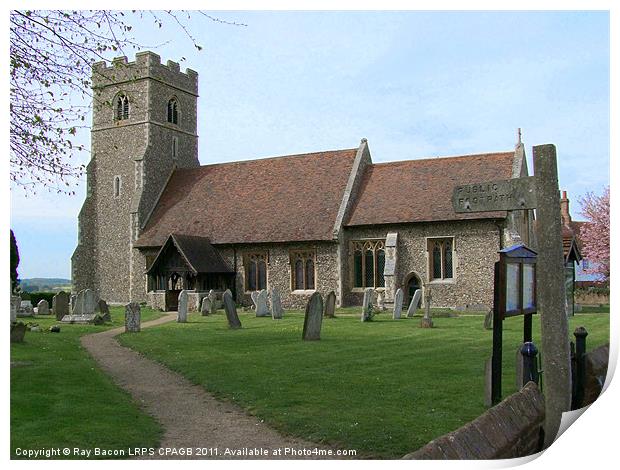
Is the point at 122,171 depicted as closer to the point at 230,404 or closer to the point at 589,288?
the point at 589,288

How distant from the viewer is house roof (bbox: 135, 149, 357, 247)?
23.5 metres

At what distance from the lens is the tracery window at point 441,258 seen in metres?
21.5

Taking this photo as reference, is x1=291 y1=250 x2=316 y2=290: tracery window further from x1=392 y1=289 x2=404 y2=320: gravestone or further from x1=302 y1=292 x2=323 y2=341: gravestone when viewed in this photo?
x1=302 y1=292 x2=323 y2=341: gravestone

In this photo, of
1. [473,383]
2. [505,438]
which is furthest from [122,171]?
[505,438]

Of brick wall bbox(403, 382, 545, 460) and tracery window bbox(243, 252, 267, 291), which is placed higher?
tracery window bbox(243, 252, 267, 291)

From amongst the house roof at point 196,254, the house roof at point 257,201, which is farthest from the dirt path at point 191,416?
the house roof at point 257,201

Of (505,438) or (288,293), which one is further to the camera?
(288,293)

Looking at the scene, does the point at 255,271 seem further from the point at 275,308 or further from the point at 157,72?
the point at 157,72

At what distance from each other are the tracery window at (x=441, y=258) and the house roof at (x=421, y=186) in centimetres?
90

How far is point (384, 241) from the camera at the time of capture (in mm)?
22500

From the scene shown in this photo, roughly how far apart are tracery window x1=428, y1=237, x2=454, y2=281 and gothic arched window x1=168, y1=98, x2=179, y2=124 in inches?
533

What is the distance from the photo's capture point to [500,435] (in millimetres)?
4824

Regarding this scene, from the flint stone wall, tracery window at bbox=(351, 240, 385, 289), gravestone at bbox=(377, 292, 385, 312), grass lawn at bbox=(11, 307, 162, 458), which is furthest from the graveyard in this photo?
tracery window at bbox=(351, 240, 385, 289)
